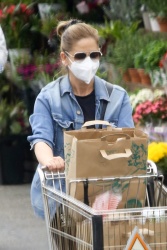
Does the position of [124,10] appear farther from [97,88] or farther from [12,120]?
[97,88]

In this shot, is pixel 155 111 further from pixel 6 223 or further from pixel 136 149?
pixel 136 149

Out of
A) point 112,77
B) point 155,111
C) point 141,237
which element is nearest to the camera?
point 141,237

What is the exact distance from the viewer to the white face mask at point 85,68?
15.2 feet

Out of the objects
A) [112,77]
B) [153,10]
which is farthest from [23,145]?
[153,10]

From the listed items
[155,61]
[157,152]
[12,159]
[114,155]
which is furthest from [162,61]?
[114,155]

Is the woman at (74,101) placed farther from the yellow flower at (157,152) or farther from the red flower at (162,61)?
the red flower at (162,61)

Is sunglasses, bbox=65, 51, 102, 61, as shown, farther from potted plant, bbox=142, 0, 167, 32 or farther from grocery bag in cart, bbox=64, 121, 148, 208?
potted plant, bbox=142, 0, 167, 32

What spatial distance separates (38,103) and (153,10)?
4946 mm

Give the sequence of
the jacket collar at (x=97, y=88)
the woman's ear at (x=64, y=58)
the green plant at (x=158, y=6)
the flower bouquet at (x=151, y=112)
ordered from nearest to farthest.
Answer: the jacket collar at (x=97, y=88)
the woman's ear at (x=64, y=58)
the flower bouquet at (x=151, y=112)
the green plant at (x=158, y=6)

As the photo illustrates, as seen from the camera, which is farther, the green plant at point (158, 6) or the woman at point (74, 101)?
the green plant at point (158, 6)

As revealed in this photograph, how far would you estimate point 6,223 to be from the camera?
7758mm

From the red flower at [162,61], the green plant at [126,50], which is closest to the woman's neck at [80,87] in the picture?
the red flower at [162,61]

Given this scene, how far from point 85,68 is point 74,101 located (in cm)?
20

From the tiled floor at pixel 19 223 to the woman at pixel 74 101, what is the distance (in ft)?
8.01
